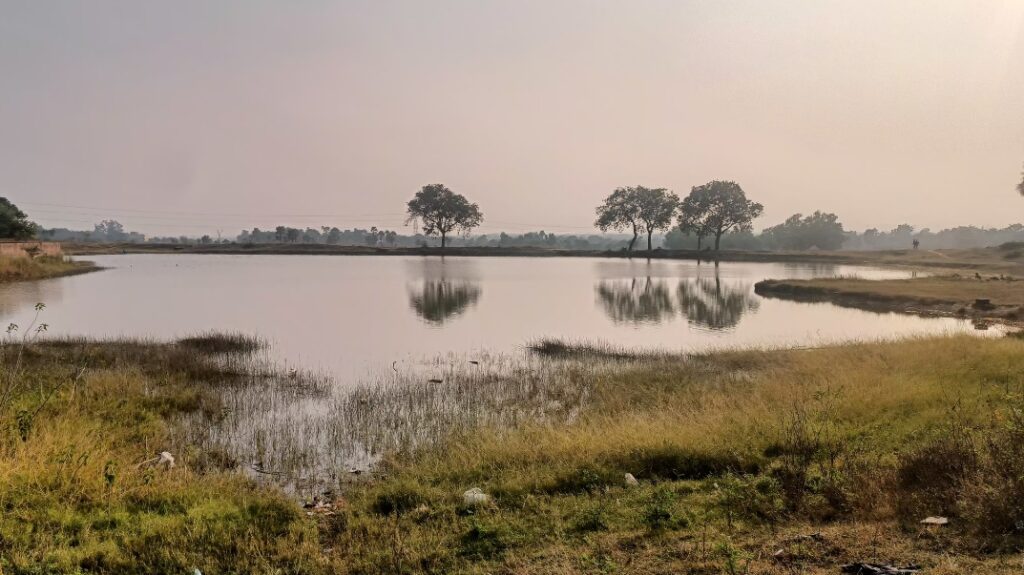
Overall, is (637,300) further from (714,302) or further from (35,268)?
(35,268)

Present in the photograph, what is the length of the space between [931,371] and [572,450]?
10.6 meters

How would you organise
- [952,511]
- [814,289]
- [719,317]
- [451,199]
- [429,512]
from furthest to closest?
[451,199] → [814,289] → [719,317] → [429,512] → [952,511]

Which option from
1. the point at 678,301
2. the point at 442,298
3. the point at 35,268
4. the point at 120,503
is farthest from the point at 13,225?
the point at 120,503

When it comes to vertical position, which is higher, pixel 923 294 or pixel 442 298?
pixel 923 294

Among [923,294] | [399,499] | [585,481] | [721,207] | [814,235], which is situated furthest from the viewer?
[814,235]

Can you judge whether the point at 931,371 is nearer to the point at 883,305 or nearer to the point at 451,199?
the point at 883,305

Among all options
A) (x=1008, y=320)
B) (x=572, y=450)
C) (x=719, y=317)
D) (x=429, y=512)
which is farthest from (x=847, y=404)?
(x=1008, y=320)

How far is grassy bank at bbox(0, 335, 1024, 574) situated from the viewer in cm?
628

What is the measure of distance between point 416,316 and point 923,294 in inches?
1420

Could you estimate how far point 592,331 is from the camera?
1203 inches

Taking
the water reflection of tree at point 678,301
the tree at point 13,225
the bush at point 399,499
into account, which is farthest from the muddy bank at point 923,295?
the tree at point 13,225

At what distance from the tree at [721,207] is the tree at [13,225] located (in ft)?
376

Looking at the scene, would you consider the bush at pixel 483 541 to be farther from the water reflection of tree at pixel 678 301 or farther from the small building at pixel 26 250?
the small building at pixel 26 250

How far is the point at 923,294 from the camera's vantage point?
Result: 42688mm
